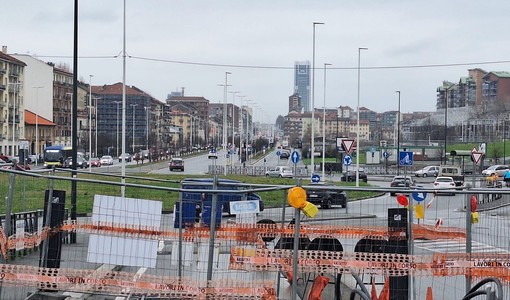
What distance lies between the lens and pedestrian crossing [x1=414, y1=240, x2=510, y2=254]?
8633 mm

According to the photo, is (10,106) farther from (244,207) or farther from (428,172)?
(244,207)

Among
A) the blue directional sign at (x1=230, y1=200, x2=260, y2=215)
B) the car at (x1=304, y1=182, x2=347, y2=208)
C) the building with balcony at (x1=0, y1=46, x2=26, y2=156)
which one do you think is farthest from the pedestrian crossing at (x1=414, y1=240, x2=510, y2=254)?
the building with balcony at (x1=0, y1=46, x2=26, y2=156)

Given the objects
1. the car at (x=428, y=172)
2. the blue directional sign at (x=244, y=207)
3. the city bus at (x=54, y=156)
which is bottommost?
the car at (x=428, y=172)

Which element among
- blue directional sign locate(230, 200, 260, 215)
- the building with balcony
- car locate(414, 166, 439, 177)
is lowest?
car locate(414, 166, 439, 177)

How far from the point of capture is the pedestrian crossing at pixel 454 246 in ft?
28.3

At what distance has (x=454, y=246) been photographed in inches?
377

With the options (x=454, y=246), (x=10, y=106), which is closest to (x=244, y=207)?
(x=454, y=246)

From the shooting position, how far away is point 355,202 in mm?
9344

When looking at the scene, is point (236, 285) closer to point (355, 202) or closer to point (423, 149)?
point (355, 202)

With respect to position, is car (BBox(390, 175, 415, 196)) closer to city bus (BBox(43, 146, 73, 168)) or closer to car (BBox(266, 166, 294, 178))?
car (BBox(266, 166, 294, 178))

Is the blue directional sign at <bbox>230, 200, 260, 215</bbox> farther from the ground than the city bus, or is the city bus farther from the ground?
the blue directional sign at <bbox>230, 200, 260, 215</bbox>

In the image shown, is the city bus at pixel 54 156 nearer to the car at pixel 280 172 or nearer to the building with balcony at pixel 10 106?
the building with balcony at pixel 10 106

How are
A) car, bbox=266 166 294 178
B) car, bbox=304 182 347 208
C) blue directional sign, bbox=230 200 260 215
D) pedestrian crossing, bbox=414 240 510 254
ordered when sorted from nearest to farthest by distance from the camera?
1. blue directional sign, bbox=230 200 260 215
2. pedestrian crossing, bbox=414 240 510 254
3. car, bbox=304 182 347 208
4. car, bbox=266 166 294 178

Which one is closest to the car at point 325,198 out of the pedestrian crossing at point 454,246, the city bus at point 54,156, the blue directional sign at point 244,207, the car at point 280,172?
the blue directional sign at point 244,207
